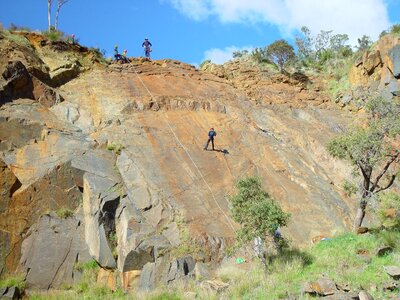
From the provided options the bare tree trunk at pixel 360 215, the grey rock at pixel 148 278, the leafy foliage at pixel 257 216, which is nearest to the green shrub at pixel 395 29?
the bare tree trunk at pixel 360 215

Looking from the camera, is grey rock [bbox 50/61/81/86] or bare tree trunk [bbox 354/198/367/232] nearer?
bare tree trunk [bbox 354/198/367/232]

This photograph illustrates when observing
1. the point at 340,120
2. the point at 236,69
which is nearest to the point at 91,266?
the point at 340,120

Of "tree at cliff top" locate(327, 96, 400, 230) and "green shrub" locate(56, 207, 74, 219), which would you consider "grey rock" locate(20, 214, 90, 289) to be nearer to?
"green shrub" locate(56, 207, 74, 219)

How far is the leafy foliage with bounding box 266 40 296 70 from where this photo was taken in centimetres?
3284

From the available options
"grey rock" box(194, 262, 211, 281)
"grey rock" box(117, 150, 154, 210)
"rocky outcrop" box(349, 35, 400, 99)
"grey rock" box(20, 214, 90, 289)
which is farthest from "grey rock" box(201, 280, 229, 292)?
"rocky outcrop" box(349, 35, 400, 99)

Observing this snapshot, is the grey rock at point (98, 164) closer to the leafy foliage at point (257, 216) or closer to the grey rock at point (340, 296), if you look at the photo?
the leafy foliage at point (257, 216)

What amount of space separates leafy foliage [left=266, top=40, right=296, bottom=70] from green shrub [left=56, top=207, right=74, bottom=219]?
21526mm

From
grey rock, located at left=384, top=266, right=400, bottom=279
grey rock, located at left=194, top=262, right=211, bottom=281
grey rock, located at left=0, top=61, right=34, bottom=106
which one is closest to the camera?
grey rock, located at left=384, top=266, right=400, bottom=279

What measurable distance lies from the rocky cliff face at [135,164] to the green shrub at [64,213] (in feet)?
0.17

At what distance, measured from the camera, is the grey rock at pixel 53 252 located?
47.3 ft

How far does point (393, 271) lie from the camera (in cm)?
1129

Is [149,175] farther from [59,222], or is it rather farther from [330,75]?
[330,75]

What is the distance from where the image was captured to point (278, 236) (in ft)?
47.5

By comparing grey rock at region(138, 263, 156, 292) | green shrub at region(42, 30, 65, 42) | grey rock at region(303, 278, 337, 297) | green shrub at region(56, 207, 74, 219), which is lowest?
grey rock at region(303, 278, 337, 297)
